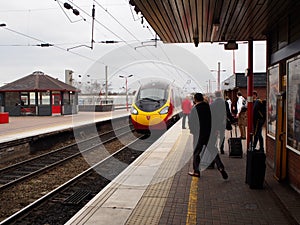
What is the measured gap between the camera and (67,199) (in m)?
6.74

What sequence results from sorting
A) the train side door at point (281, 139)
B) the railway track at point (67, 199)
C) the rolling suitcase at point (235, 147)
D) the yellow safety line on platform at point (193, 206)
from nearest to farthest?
the yellow safety line on platform at point (193, 206) < the railway track at point (67, 199) < the train side door at point (281, 139) < the rolling suitcase at point (235, 147)

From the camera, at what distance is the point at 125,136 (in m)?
18.2

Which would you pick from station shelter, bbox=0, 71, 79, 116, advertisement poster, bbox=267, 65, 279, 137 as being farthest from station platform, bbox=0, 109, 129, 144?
advertisement poster, bbox=267, 65, 279, 137

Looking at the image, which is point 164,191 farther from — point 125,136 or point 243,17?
point 125,136

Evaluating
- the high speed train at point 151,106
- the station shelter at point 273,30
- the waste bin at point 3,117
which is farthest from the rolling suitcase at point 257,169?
the waste bin at point 3,117

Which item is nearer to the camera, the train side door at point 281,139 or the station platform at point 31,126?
the train side door at point 281,139

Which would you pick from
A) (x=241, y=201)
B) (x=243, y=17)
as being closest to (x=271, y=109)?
(x=243, y=17)

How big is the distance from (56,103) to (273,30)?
81.5ft

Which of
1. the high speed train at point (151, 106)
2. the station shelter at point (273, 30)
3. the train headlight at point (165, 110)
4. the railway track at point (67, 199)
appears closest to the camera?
the station shelter at point (273, 30)

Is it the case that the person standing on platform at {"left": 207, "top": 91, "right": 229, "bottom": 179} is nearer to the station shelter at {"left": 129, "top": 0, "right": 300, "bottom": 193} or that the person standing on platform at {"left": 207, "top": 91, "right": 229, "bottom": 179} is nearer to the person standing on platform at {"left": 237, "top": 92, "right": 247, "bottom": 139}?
the station shelter at {"left": 129, "top": 0, "right": 300, "bottom": 193}

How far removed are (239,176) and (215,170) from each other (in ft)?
2.64

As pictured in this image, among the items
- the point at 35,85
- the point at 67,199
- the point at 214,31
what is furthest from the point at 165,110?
the point at 35,85

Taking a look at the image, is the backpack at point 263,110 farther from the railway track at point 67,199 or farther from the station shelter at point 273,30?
the railway track at point 67,199

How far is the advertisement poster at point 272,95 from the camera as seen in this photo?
711 centimetres
